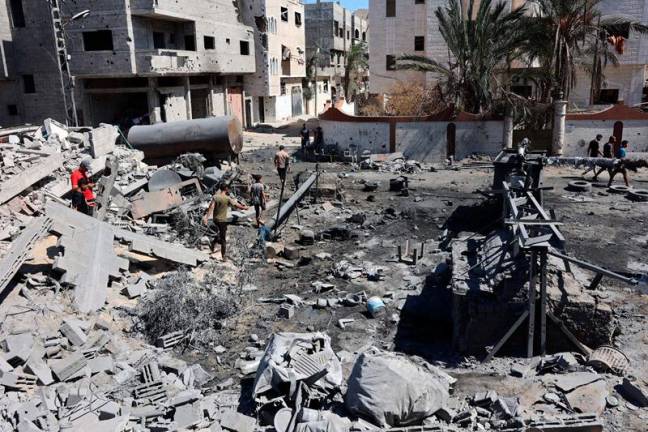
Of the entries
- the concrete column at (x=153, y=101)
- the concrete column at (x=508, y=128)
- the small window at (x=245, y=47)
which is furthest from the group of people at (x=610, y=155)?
the small window at (x=245, y=47)

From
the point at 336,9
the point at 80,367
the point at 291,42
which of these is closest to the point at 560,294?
the point at 80,367

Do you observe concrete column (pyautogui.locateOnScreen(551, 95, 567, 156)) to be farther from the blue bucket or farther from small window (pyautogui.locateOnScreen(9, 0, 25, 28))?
small window (pyautogui.locateOnScreen(9, 0, 25, 28))

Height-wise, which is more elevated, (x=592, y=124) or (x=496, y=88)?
(x=496, y=88)

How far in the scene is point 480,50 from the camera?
21.8 metres

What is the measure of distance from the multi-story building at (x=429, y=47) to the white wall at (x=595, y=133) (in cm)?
987

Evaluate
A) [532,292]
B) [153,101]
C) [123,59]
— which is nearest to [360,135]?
[153,101]

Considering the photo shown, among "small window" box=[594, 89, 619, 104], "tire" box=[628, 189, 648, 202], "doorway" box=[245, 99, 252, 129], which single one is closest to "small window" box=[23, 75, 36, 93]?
"doorway" box=[245, 99, 252, 129]

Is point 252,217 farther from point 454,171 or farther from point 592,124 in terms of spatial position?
point 592,124

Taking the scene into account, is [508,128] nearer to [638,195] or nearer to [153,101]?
[638,195]

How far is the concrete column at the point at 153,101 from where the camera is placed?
2748cm

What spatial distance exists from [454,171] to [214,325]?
558 inches

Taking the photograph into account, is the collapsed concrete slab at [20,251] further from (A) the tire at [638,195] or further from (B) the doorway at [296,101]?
(B) the doorway at [296,101]

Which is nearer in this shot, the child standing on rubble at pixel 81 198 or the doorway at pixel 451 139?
the child standing on rubble at pixel 81 198

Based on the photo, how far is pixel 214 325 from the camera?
7.97 meters
